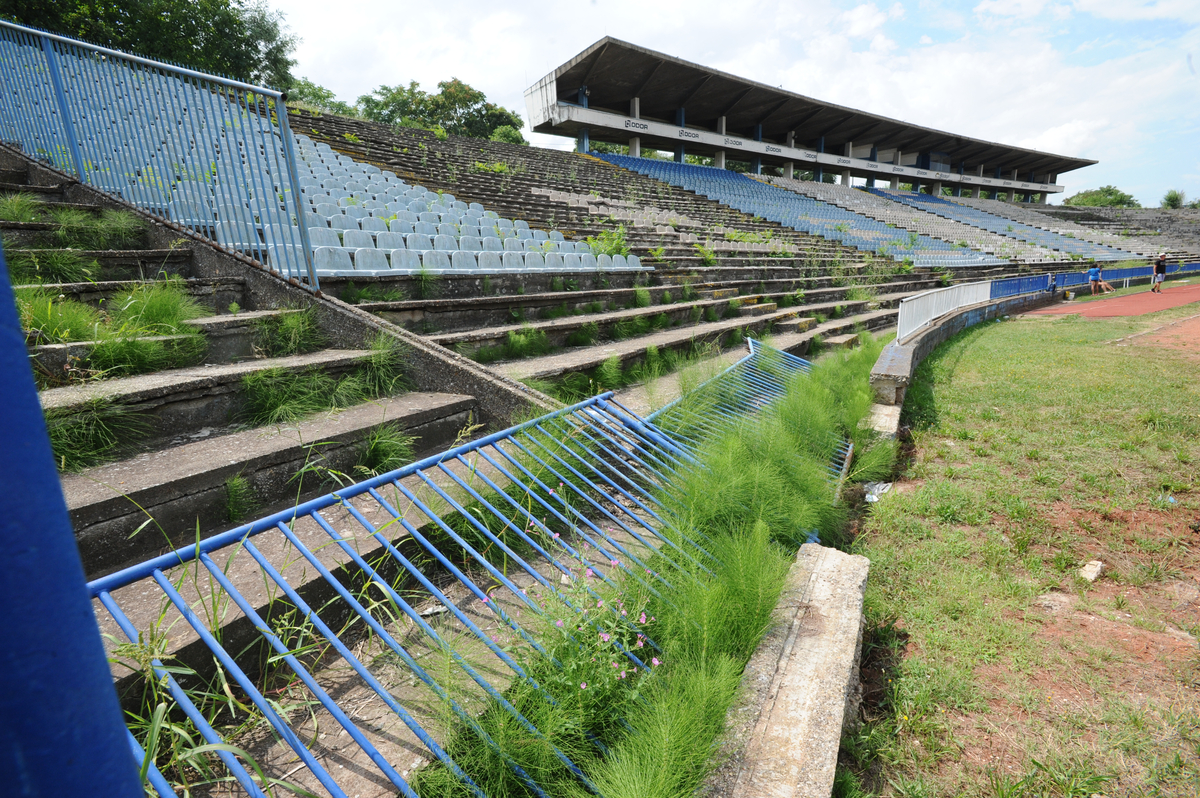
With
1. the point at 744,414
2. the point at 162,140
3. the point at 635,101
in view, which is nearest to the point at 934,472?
the point at 744,414

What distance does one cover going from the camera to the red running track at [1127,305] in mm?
14586

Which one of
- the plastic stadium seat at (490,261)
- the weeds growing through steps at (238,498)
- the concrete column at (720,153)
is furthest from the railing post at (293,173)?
the concrete column at (720,153)

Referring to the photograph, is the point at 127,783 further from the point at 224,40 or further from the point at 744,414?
the point at 224,40

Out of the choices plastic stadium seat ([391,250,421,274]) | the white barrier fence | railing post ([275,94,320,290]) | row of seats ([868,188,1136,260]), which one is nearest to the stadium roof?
row of seats ([868,188,1136,260])

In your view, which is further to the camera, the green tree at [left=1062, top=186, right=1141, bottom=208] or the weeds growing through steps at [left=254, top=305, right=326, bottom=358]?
the green tree at [left=1062, top=186, right=1141, bottom=208]

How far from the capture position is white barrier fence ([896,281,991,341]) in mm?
Result: 7713

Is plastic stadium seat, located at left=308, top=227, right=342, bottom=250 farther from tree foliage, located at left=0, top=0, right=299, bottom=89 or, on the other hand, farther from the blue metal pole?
tree foliage, located at left=0, top=0, right=299, bottom=89

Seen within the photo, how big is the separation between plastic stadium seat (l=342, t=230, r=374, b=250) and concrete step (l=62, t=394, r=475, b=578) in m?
3.01

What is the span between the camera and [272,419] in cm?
263

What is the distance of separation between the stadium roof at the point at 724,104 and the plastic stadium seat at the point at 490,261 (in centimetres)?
2442

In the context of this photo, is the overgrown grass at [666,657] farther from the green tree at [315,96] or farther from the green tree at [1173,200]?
the green tree at [1173,200]

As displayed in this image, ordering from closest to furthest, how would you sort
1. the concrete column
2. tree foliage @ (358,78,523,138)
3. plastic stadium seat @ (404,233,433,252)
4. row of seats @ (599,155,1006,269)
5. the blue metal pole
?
1. the blue metal pole
2. plastic stadium seat @ (404,233,433,252)
3. row of seats @ (599,155,1006,269)
4. the concrete column
5. tree foliage @ (358,78,523,138)

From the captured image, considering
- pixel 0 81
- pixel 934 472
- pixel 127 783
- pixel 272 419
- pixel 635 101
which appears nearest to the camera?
pixel 127 783

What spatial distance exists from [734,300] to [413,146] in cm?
1160
